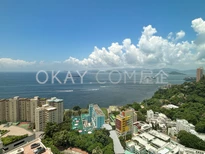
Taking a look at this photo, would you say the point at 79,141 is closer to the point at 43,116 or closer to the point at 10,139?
the point at 10,139

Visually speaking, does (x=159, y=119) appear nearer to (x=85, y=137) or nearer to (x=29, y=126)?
(x=85, y=137)

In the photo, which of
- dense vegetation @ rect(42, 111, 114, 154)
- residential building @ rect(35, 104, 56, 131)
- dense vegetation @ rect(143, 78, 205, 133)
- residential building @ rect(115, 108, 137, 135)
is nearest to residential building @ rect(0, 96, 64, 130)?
residential building @ rect(35, 104, 56, 131)

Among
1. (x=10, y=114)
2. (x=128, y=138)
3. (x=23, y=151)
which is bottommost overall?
(x=128, y=138)

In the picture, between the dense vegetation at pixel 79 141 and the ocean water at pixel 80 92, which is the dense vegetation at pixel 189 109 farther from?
the dense vegetation at pixel 79 141

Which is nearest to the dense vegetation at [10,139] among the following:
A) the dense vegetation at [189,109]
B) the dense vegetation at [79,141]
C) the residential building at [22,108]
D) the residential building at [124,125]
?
the dense vegetation at [79,141]

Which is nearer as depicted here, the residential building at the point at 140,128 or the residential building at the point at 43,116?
the residential building at the point at 43,116

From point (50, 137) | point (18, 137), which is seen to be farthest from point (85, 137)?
point (18, 137)

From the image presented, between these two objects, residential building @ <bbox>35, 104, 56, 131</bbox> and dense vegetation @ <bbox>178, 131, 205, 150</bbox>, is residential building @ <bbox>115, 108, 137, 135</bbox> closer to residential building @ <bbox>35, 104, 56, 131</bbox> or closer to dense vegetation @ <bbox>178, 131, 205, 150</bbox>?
dense vegetation @ <bbox>178, 131, 205, 150</bbox>

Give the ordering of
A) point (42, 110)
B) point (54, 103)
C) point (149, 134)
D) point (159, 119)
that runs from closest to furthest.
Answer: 1. point (149, 134)
2. point (42, 110)
3. point (54, 103)
4. point (159, 119)

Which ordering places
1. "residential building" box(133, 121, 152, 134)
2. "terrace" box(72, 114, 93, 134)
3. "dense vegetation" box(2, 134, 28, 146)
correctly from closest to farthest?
"dense vegetation" box(2, 134, 28, 146) → "residential building" box(133, 121, 152, 134) → "terrace" box(72, 114, 93, 134)
